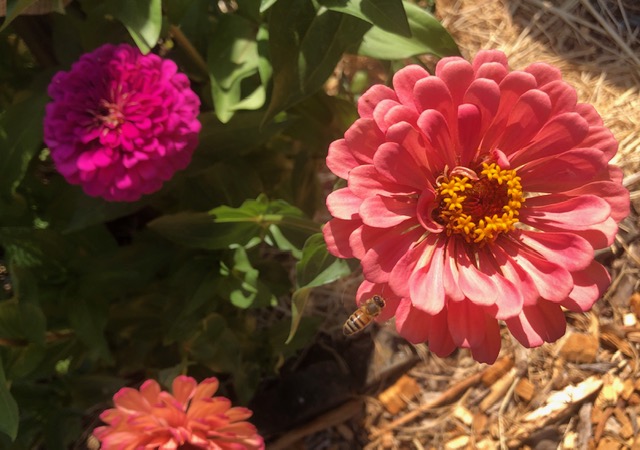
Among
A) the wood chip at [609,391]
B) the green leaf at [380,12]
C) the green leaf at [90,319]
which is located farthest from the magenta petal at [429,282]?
the wood chip at [609,391]

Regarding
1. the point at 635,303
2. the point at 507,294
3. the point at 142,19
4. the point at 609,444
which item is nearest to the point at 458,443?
the point at 609,444

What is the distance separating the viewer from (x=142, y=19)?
0.96 meters

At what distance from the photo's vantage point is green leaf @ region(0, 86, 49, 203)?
1.09 metres

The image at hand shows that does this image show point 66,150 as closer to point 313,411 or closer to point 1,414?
point 1,414

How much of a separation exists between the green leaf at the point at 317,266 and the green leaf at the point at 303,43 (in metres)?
0.21

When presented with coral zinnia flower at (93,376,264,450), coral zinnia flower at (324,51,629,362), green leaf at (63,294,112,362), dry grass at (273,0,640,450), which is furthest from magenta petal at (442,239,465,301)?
dry grass at (273,0,640,450)

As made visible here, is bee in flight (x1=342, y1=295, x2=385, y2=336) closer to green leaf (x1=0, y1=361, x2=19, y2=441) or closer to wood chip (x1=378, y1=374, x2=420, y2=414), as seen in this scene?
green leaf (x1=0, y1=361, x2=19, y2=441)

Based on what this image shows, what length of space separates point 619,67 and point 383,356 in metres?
0.90

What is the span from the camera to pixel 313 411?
4.63 ft

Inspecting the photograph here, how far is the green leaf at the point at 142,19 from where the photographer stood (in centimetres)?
95

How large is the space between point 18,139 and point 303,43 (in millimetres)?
505

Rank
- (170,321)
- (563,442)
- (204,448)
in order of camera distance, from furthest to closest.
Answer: (563,442) < (170,321) < (204,448)

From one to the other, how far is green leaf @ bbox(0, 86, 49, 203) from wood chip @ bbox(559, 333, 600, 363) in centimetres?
112

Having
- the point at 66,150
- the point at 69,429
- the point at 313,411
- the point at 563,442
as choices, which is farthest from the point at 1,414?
the point at 563,442
